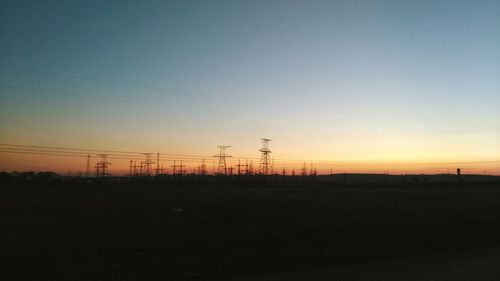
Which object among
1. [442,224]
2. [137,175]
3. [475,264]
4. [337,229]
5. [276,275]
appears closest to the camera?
[276,275]

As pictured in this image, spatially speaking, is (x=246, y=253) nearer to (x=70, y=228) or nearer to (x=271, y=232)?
(x=271, y=232)

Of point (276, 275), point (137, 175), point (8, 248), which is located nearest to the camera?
point (276, 275)

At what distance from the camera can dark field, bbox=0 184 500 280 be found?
13.0m

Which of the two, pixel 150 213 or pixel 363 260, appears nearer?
pixel 363 260

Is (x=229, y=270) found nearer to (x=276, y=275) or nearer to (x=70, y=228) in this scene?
(x=276, y=275)

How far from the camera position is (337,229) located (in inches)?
829

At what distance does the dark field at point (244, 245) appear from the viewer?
42.7 feet

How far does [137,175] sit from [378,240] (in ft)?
455

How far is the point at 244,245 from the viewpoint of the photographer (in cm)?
1730

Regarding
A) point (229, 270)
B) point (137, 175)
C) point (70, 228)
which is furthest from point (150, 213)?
point (137, 175)

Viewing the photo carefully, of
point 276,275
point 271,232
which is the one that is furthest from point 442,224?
point 276,275

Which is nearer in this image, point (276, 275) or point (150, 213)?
point (276, 275)

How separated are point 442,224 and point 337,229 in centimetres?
658

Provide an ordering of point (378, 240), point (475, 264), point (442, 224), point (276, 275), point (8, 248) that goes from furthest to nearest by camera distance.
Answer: point (442, 224) → point (378, 240) → point (8, 248) → point (475, 264) → point (276, 275)
